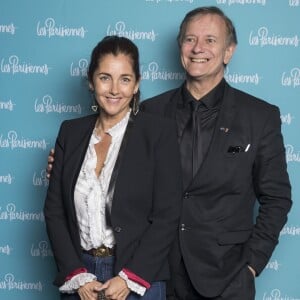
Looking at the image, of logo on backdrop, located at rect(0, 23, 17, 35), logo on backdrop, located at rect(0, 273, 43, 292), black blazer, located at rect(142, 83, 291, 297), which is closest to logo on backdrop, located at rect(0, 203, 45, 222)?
logo on backdrop, located at rect(0, 273, 43, 292)

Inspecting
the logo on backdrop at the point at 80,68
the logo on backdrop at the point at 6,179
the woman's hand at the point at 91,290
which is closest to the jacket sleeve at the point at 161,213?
the woman's hand at the point at 91,290

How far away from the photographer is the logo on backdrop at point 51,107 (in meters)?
2.81

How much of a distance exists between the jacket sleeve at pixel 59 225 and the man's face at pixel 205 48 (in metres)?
0.50

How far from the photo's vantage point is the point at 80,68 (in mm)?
2779

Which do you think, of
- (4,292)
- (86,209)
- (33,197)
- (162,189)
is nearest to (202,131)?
(162,189)

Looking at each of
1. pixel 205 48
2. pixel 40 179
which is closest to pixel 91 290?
pixel 205 48

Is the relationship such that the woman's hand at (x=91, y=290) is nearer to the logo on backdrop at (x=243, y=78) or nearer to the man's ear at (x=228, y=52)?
the man's ear at (x=228, y=52)

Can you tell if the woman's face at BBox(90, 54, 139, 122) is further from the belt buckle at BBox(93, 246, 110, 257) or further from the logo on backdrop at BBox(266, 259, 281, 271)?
the logo on backdrop at BBox(266, 259, 281, 271)

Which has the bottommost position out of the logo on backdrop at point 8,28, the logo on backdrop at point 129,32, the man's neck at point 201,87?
the man's neck at point 201,87

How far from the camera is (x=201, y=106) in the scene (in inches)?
85.3

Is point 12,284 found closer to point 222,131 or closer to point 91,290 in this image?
point 91,290

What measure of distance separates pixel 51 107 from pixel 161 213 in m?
1.14

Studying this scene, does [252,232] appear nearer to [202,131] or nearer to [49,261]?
[202,131]

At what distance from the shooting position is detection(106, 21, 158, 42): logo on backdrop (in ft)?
8.95
